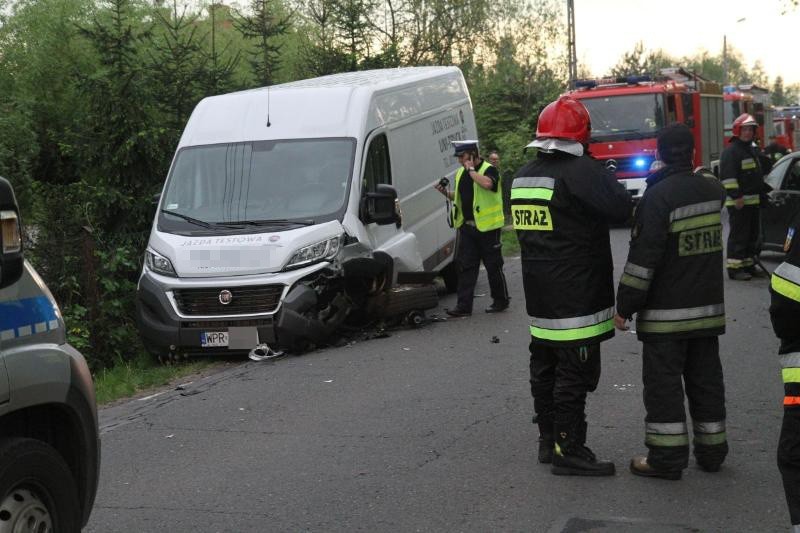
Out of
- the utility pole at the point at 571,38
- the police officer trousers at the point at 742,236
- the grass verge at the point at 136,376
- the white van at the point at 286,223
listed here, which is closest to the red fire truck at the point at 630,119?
the police officer trousers at the point at 742,236

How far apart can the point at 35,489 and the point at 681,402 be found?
3333mm

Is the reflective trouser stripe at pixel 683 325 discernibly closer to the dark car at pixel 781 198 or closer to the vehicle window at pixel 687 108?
the dark car at pixel 781 198

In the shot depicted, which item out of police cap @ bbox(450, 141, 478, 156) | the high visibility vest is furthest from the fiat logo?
police cap @ bbox(450, 141, 478, 156)

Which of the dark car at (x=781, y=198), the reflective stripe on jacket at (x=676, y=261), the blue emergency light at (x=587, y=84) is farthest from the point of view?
the blue emergency light at (x=587, y=84)

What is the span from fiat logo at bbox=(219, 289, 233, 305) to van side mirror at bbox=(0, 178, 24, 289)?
21.8 ft

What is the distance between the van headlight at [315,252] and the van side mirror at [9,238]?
21.8 feet

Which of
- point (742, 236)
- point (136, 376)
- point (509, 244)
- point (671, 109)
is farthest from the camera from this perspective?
point (671, 109)

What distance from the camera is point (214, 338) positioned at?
410 inches

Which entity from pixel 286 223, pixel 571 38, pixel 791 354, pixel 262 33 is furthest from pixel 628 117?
pixel 791 354

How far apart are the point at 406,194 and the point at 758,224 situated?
4.61 metres

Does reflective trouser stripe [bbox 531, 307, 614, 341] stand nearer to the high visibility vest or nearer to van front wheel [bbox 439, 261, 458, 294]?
the high visibility vest

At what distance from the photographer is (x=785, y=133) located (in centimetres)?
4322

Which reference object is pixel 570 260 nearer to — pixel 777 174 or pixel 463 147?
pixel 463 147

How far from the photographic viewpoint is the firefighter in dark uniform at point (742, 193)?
13961 mm
